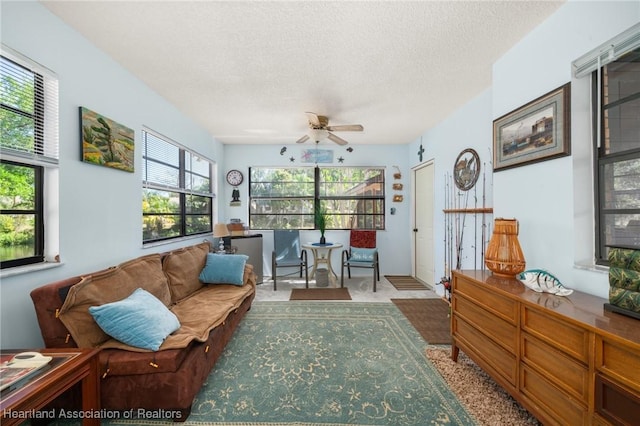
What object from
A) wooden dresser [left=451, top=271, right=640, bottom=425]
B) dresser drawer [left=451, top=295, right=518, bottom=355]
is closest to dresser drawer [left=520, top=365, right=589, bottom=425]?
wooden dresser [left=451, top=271, right=640, bottom=425]

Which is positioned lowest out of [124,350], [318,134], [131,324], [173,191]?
[124,350]

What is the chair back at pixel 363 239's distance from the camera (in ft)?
15.8

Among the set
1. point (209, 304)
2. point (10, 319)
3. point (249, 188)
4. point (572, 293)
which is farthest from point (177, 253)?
point (572, 293)

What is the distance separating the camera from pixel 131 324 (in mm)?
1616

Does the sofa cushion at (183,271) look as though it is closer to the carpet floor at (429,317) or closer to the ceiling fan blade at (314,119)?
the ceiling fan blade at (314,119)

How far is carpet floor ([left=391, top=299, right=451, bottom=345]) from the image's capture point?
2.64 m

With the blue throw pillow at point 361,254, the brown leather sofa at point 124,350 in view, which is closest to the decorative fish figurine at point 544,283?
the brown leather sofa at point 124,350

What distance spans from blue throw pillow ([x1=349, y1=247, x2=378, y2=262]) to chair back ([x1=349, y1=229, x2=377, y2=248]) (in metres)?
A: 0.10

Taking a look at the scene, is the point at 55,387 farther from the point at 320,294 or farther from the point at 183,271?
the point at 320,294

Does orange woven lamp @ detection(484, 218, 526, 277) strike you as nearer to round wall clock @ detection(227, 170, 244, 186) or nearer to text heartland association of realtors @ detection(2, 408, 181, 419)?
text heartland association of realtors @ detection(2, 408, 181, 419)

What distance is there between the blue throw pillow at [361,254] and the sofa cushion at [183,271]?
8.43ft

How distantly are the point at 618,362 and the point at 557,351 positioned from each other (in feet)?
0.87

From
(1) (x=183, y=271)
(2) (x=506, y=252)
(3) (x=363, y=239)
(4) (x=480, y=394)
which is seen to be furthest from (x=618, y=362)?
(3) (x=363, y=239)

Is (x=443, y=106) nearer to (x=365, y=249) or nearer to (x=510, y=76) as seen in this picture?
(x=510, y=76)
